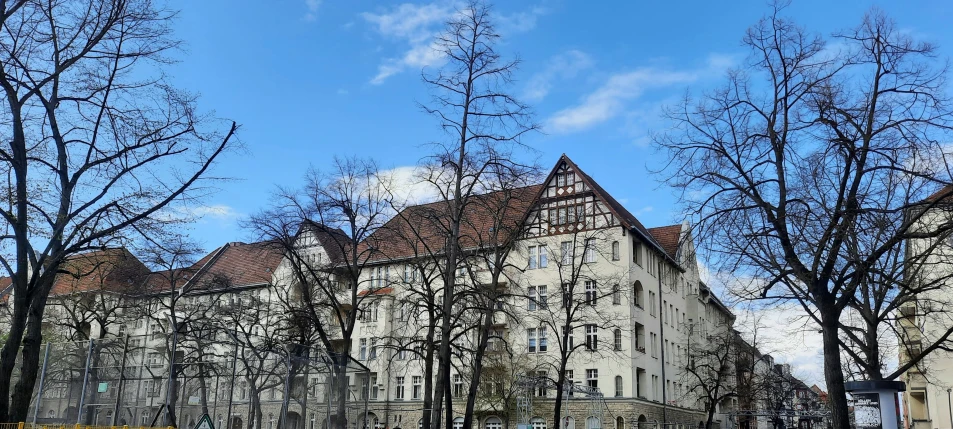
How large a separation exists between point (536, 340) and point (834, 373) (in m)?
33.4

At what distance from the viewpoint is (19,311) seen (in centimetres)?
1736

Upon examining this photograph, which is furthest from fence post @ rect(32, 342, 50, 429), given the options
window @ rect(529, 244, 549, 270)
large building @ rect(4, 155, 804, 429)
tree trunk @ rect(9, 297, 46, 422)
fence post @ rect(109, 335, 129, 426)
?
window @ rect(529, 244, 549, 270)

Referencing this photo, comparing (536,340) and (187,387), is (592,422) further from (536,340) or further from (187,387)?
(187,387)

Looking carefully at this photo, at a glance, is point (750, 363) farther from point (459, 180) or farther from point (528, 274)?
point (459, 180)

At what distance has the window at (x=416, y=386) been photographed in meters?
54.7

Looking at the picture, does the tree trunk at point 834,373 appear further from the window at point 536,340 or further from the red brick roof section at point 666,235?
the red brick roof section at point 666,235

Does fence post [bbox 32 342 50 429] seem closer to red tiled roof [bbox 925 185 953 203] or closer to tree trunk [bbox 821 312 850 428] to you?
tree trunk [bbox 821 312 850 428]

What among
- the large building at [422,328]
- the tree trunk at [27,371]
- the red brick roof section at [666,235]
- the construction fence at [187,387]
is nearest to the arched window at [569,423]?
the large building at [422,328]

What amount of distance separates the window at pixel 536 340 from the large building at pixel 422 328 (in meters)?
0.09

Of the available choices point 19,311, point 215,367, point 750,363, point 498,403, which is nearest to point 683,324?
point 750,363

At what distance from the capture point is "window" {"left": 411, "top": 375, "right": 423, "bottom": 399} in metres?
54.7

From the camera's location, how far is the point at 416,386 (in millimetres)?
54969

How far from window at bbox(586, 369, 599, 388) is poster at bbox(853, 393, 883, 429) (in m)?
30.0

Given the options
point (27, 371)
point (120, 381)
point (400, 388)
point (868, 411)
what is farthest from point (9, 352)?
point (400, 388)
